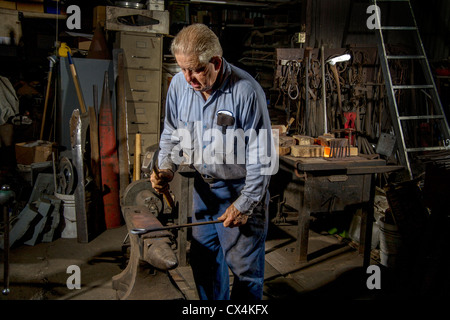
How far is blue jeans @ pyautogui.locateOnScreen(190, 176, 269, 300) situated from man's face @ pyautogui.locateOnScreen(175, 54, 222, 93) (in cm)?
59

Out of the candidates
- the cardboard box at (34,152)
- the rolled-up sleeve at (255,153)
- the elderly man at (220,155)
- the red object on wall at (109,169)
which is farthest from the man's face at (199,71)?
the cardboard box at (34,152)

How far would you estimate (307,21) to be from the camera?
573cm

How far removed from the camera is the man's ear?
2029 mm

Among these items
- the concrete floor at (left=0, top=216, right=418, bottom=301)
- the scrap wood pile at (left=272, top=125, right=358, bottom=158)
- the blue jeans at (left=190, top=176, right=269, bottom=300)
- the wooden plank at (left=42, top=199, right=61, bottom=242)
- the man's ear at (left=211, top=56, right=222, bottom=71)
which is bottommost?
the concrete floor at (left=0, top=216, right=418, bottom=301)

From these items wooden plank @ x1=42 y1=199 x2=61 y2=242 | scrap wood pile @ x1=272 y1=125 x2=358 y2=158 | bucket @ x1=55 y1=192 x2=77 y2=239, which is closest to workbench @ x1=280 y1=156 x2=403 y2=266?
scrap wood pile @ x1=272 y1=125 x2=358 y2=158

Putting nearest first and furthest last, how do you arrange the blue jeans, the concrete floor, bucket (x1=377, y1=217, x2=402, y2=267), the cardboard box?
the blue jeans < the concrete floor < bucket (x1=377, y1=217, x2=402, y2=267) < the cardboard box

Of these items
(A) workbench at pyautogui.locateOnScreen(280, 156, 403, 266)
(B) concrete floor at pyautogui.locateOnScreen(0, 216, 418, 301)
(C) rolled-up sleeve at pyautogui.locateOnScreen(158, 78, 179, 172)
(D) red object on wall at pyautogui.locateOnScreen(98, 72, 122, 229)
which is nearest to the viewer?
(C) rolled-up sleeve at pyautogui.locateOnScreen(158, 78, 179, 172)

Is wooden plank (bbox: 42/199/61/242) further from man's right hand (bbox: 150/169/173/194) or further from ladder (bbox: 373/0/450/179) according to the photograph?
ladder (bbox: 373/0/450/179)

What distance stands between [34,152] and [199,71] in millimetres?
3794

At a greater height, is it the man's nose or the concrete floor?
the man's nose

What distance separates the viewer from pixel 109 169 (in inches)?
185

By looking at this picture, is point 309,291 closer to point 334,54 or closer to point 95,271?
point 95,271

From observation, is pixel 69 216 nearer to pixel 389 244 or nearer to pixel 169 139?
pixel 169 139


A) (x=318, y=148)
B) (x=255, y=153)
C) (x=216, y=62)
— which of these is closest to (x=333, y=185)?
(x=318, y=148)
